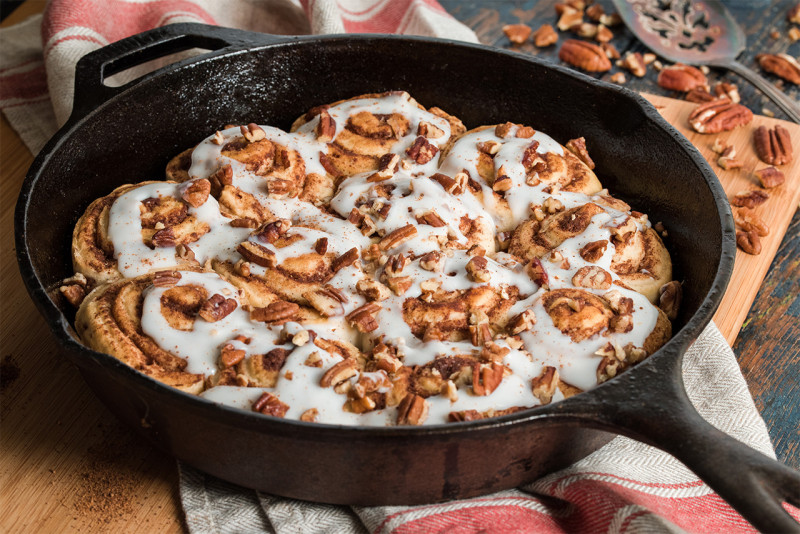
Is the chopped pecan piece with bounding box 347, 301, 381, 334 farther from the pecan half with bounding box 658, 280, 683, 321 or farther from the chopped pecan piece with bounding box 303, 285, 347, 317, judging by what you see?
the pecan half with bounding box 658, 280, 683, 321

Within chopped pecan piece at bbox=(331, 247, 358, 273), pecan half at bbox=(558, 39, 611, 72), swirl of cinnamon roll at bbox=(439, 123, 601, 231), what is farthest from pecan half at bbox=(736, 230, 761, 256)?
chopped pecan piece at bbox=(331, 247, 358, 273)

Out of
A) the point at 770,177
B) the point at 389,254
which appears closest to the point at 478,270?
the point at 389,254

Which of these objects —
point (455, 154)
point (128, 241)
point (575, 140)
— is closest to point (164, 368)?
point (128, 241)

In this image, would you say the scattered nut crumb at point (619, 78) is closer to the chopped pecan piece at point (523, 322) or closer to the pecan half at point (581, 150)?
the pecan half at point (581, 150)

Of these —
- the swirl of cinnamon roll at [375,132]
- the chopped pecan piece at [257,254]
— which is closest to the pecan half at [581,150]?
the swirl of cinnamon roll at [375,132]

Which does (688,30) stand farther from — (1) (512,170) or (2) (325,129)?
(2) (325,129)
